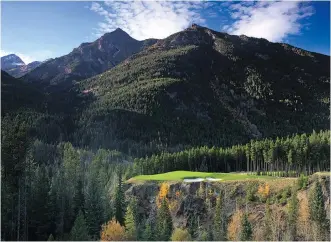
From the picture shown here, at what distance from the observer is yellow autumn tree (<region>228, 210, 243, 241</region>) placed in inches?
2989

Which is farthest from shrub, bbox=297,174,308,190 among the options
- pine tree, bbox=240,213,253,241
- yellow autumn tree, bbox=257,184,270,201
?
pine tree, bbox=240,213,253,241

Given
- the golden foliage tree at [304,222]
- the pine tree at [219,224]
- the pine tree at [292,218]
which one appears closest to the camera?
the pine tree at [219,224]

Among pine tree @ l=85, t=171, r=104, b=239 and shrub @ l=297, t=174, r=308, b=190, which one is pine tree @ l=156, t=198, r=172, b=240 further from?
shrub @ l=297, t=174, r=308, b=190

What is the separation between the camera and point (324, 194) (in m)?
79.5

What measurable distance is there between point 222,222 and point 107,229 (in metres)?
25.8

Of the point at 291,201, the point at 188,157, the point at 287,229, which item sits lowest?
the point at 287,229

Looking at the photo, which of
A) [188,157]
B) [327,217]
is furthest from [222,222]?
[188,157]

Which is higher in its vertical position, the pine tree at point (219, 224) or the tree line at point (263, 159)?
the tree line at point (263, 159)

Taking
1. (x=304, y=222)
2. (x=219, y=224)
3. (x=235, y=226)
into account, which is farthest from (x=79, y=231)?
(x=304, y=222)

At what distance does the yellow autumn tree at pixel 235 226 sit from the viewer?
75.9 m

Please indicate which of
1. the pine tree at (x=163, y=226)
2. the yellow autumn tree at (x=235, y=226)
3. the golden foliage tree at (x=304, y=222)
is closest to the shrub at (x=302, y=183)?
the golden foliage tree at (x=304, y=222)

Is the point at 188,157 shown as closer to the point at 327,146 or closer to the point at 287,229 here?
the point at 327,146

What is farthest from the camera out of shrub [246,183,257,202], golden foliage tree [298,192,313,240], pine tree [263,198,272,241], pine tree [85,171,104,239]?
shrub [246,183,257,202]

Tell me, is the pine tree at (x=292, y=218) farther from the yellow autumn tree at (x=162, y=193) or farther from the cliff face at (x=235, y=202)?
the yellow autumn tree at (x=162, y=193)
